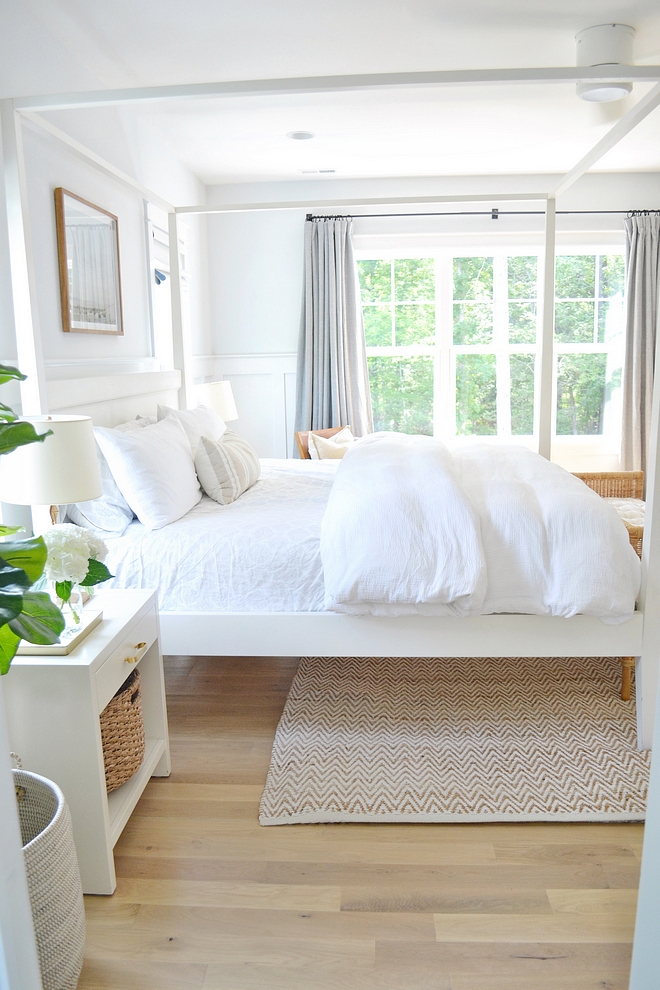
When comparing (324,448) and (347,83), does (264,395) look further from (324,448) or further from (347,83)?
(347,83)

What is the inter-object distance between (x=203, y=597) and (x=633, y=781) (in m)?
1.44

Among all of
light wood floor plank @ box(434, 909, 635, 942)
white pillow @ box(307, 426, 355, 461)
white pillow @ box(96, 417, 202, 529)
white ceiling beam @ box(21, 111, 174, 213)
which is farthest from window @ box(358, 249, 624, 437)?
light wood floor plank @ box(434, 909, 635, 942)

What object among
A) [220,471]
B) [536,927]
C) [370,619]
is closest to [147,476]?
[220,471]

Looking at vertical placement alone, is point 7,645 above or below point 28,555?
below

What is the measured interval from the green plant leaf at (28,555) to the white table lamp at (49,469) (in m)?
0.87

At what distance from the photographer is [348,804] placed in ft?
6.84

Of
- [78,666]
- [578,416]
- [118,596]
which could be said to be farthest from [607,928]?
[578,416]

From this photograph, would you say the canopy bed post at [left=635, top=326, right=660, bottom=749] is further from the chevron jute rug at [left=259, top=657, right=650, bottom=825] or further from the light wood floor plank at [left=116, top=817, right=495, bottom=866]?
the light wood floor plank at [left=116, top=817, right=495, bottom=866]

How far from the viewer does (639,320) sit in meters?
5.49

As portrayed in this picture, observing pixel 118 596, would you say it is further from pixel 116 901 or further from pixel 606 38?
pixel 606 38

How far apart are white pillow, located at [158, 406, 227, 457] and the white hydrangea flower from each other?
59.9 inches

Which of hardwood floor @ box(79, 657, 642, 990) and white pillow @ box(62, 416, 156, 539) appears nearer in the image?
hardwood floor @ box(79, 657, 642, 990)

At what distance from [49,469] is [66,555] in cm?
36

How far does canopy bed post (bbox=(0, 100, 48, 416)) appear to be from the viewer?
7.13 ft
